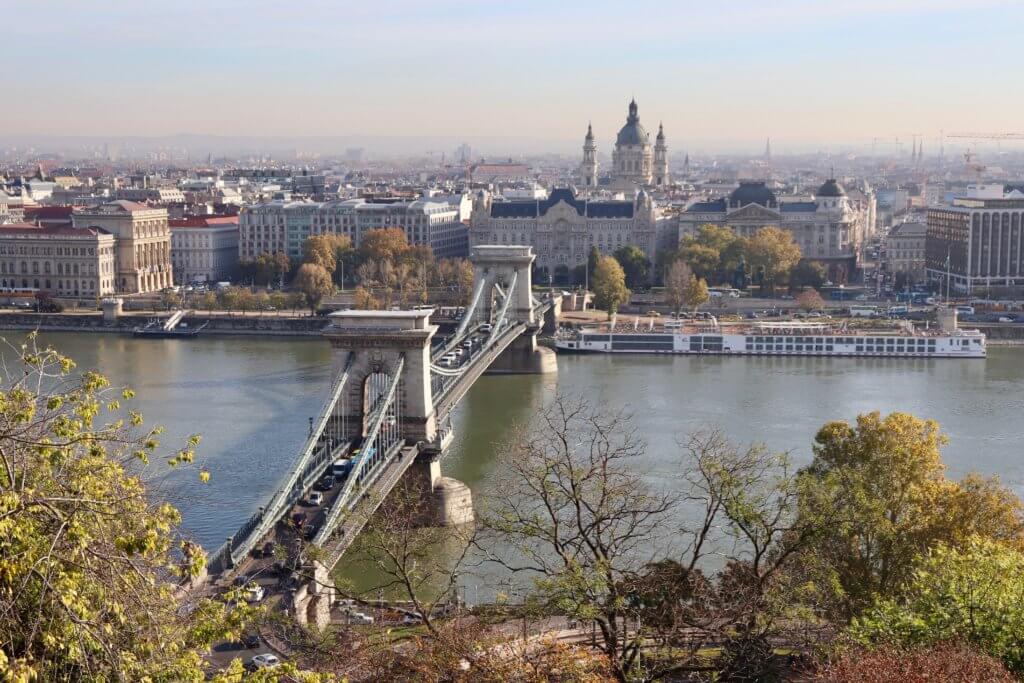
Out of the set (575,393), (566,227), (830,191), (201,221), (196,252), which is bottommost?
(575,393)

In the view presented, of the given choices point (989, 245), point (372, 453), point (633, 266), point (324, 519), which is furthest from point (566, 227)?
point (324, 519)

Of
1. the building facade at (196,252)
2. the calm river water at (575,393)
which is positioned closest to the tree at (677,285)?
the calm river water at (575,393)

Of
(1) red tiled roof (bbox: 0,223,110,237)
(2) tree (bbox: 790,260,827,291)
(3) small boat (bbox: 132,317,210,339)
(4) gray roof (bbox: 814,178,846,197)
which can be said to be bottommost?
(3) small boat (bbox: 132,317,210,339)

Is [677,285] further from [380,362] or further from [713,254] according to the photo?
[380,362]

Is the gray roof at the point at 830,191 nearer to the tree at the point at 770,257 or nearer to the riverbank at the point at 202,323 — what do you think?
the tree at the point at 770,257

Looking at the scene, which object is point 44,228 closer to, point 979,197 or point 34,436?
point 979,197

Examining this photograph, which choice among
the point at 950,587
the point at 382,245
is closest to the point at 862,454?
the point at 950,587

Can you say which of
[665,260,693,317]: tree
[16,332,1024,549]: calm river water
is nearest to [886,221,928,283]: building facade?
[665,260,693,317]: tree

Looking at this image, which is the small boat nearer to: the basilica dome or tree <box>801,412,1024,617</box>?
tree <box>801,412,1024,617</box>
